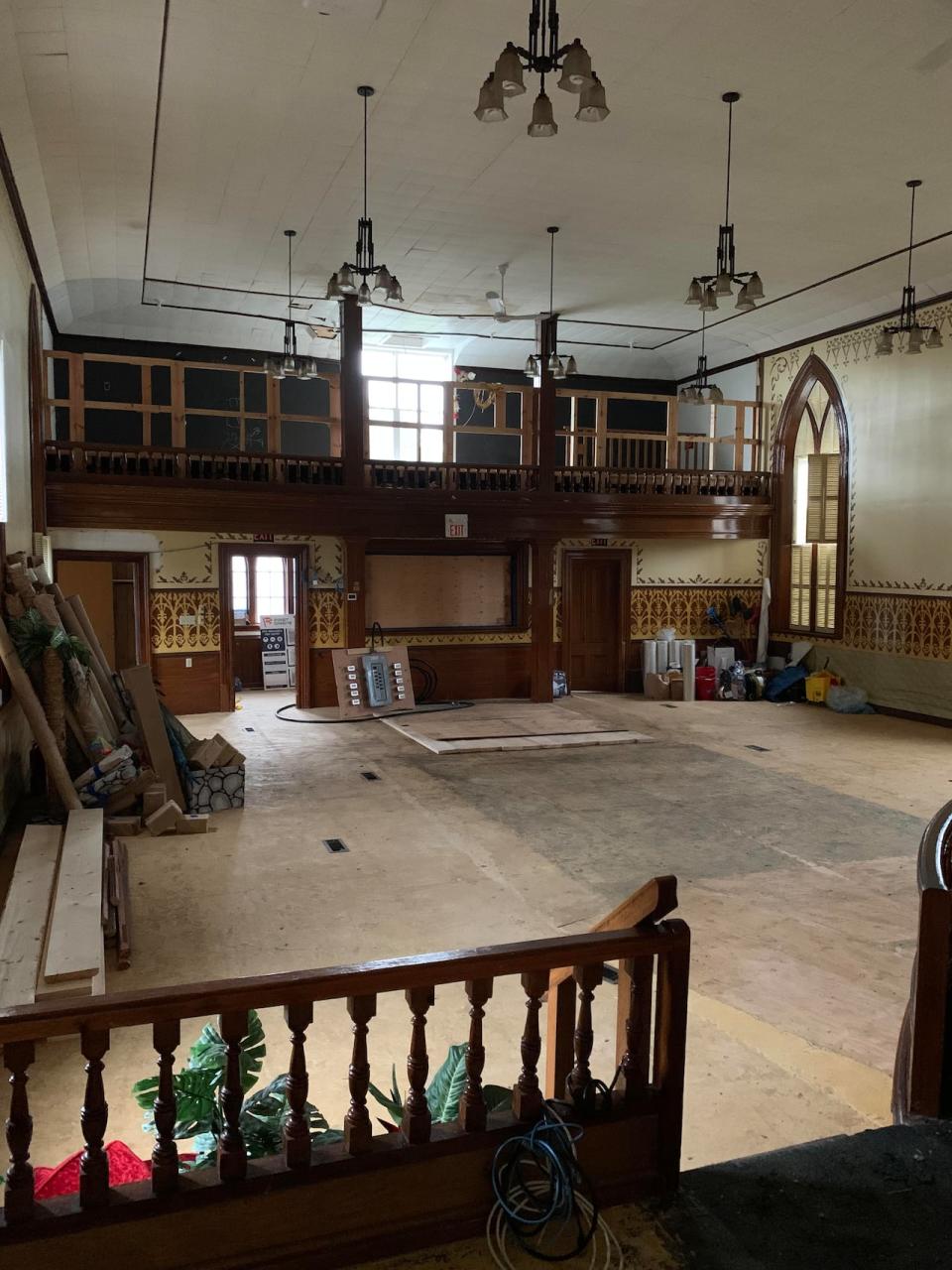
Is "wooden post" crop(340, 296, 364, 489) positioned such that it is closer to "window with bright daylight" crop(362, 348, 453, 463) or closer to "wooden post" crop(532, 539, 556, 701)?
"window with bright daylight" crop(362, 348, 453, 463)

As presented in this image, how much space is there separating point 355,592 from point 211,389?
4.16 m

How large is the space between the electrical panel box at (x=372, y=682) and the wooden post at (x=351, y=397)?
7.45 feet

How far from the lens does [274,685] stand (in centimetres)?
1480

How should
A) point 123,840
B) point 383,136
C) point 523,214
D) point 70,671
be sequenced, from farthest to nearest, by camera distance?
point 523,214, point 383,136, point 70,671, point 123,840

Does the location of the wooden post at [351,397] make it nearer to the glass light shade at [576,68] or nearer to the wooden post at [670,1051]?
the glass light shade at [576,68]

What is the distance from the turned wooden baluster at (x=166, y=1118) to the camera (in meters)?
2.00

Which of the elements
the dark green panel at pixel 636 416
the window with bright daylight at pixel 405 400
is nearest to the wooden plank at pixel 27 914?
the window with bright daylight at pixel 405 400

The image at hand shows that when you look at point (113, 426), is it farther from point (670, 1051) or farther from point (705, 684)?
point (670, 1051)

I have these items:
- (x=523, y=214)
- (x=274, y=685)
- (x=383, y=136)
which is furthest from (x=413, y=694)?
(x=383, y=136)

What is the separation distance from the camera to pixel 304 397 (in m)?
14.6

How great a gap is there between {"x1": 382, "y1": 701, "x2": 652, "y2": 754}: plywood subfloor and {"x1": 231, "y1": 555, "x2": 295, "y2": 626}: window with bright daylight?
413 cm

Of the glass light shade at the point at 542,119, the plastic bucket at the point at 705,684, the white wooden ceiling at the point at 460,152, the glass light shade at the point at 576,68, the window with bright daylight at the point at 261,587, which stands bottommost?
the plastic bucket at the point at 705,684

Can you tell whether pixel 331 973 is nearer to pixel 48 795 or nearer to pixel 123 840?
pixel 123 840

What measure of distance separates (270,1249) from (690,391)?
10846 millimetres
